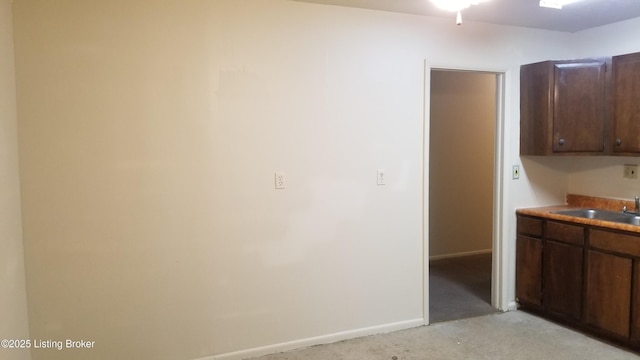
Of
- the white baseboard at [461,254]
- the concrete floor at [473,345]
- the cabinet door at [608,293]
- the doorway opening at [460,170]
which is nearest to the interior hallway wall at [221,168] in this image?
the concrete floor at [473,345]

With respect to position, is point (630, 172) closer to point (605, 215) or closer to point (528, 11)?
point (605, 215)

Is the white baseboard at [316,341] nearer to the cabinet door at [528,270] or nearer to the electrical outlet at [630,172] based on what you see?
the cabinet door at [528,270]

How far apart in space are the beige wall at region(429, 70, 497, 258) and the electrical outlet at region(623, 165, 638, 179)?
181 centimetres

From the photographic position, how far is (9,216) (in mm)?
2160

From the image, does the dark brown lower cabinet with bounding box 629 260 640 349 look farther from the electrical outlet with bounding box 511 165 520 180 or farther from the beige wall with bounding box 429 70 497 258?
the beige wall with bounding box 429 70 497 258

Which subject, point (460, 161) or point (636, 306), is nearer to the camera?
point (636, 306)

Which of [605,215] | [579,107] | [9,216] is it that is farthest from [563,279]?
[9,216]

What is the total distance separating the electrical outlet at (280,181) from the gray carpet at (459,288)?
67.3 inches

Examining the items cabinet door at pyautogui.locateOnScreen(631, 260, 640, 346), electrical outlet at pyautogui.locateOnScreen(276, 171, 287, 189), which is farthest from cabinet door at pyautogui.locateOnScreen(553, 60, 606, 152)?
electrical outlet at pyautogui.locateOnScreen(276, 171, 287, 189)

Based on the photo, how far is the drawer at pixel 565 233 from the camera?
10.4ft

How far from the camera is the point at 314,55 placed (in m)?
2.96

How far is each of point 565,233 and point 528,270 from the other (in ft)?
1.61

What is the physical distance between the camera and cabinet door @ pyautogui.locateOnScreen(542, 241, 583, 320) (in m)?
3.21

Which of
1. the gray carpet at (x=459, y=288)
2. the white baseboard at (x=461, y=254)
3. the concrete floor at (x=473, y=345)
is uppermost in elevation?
the white baseboard at (x=461, y=254)
